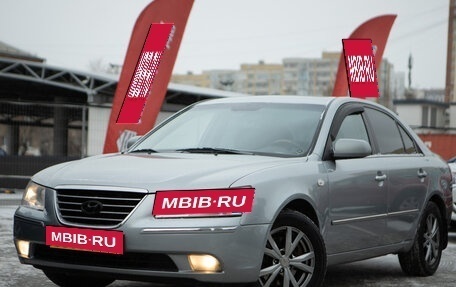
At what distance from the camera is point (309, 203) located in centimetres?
602

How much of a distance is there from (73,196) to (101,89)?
2628cm

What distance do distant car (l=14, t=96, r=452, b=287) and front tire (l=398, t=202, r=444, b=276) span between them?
20 cm

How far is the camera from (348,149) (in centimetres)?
643

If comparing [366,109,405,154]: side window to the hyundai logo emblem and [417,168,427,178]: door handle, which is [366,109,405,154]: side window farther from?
the hyundai logo emblem

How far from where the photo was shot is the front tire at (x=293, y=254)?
5551 mm

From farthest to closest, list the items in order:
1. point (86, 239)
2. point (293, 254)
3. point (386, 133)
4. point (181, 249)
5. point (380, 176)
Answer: point (386, 133), point (380, 176), point (293, 254), point (86, 239), point (181, 249)

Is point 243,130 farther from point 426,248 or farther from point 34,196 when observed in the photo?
point 426,248

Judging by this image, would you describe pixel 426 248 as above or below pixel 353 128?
below

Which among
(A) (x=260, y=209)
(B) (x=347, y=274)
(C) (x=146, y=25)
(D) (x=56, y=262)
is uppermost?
(C) (x=146, y=25)

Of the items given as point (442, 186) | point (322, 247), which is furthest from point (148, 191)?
point (442, 186)

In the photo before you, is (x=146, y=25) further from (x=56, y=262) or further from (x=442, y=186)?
(x=56, y=262)

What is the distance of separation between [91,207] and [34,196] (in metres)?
0.63

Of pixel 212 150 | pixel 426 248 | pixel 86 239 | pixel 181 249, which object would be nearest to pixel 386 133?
pixel 426 248

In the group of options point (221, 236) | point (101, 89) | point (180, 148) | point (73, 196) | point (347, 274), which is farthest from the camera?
point (101, 89)
